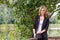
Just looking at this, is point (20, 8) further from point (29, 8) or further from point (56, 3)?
point (56, 3)

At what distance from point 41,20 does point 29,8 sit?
317 cm

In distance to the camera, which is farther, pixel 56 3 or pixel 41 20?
pixel 56 3

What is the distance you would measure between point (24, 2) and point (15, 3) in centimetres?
37

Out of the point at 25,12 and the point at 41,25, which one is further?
the point at 25,12

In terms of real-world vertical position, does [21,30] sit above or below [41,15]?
below

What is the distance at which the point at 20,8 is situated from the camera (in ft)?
32.8

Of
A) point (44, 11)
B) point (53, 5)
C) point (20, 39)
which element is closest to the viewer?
point (44, 11)

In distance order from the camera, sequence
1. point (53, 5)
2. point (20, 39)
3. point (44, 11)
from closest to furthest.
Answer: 1. point (44, 11)
2. point (20, 39)
3. point (53, 5)

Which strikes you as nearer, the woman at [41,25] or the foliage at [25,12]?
the woman at [41,25]

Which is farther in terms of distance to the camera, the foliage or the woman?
the foliage

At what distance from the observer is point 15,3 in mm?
9984

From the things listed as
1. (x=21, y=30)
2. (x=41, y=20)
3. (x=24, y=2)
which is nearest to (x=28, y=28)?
(x=21, y=30)

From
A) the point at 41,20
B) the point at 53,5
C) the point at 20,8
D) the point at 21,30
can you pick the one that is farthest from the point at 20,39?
the point at 41,20

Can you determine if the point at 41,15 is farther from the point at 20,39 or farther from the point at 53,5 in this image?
the point at 53,5
